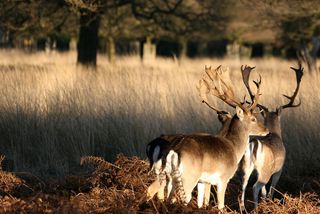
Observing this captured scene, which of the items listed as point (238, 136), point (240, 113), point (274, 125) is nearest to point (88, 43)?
point (274, 125)

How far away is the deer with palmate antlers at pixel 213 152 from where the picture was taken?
6039 millimetres

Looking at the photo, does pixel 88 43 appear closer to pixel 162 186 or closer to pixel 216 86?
pixel 216 86

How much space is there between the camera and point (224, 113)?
771cm

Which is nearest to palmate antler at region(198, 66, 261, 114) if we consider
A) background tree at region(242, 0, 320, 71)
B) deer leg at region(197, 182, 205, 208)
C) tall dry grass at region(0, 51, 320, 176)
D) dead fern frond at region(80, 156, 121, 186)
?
deer leg at region(197, 182, 205, 208)

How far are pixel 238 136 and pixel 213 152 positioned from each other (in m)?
0.86

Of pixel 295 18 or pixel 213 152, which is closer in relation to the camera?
pixel 213 152

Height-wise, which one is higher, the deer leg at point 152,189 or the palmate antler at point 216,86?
the palmate antler at point 216,86

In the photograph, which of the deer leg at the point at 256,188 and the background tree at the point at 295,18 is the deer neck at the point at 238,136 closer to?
the deer leg at the point at 256,188

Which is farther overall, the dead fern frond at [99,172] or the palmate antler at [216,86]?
the palmate antler at [216,86]

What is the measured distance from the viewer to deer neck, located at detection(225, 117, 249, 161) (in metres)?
7.23

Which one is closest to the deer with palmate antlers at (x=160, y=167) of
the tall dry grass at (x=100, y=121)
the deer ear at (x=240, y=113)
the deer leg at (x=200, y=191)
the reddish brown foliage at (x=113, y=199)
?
the reddish brown foliage at (x=113, y=199)

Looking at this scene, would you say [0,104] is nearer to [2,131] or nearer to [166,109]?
[2,131]

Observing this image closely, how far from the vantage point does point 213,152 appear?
6504 mm

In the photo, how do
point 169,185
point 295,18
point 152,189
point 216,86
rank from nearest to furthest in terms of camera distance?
point 152,189
point 169,185
point 216,86
point 295,18
